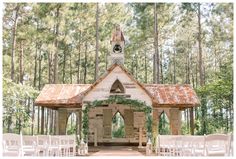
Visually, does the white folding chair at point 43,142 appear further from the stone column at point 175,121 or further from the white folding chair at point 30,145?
the stone column at point 175,121

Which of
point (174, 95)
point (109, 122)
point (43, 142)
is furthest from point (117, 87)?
point (43, 142)

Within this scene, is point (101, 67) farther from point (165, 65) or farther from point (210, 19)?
point (210, 19)

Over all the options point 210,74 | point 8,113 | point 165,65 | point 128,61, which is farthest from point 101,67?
point 8,113

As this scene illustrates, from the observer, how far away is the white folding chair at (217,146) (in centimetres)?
816

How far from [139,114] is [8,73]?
48.3 feet

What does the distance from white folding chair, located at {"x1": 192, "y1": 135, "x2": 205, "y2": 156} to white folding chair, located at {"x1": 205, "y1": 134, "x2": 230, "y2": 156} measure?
0.15 meters

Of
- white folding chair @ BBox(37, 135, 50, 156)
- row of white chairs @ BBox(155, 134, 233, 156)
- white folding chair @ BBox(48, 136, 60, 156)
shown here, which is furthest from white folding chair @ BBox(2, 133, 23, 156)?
row of white chairs @ BBox(155, 134, 233, 156)

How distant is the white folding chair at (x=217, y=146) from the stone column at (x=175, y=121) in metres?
7.60

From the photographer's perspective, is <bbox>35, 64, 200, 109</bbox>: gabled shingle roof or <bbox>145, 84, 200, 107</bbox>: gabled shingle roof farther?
<bbox>145, 84, 200, 107</bbox>: gabled shingle roof

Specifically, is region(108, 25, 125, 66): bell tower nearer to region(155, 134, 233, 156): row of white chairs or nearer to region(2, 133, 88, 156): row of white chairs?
region(2, 133, 88, 156): row of white chairs

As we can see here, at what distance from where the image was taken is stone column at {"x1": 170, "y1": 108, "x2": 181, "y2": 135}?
16.3 m

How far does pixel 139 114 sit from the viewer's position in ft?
57.3

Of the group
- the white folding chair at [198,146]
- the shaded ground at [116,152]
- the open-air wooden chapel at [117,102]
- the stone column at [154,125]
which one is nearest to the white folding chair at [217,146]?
the white folding chair at [198,146]

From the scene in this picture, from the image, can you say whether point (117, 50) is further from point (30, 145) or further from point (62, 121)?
point (30, 145)
